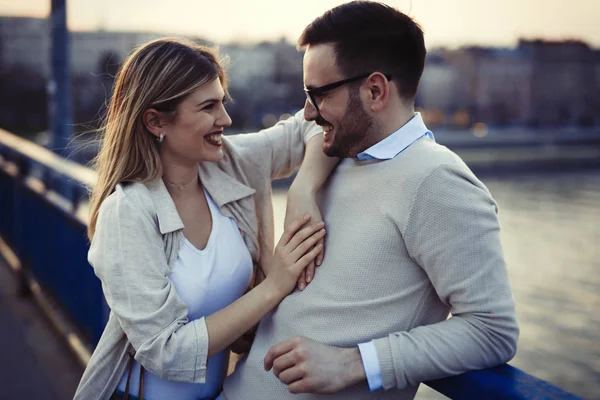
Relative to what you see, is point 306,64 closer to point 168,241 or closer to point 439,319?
point 168,241

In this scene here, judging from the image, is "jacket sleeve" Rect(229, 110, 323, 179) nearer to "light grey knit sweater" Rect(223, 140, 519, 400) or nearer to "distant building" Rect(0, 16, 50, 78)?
"light grey knit sweater" Rect(223, 140, 519, 400)

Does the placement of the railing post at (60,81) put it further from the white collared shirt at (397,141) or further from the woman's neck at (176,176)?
the white collared shirt at (397,141)

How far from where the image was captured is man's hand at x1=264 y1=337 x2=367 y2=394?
1.55 m

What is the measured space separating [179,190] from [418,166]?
0.84 metres

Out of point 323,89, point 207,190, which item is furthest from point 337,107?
point 207,190

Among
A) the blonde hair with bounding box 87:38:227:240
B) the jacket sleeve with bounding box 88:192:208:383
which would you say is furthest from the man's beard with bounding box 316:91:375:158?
the jacket sleeve with bounding box 88:192:208:383

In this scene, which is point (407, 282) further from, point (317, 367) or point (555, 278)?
point (555, 278)

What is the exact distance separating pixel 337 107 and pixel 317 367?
0.69m

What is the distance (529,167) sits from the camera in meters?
40.3

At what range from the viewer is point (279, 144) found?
2.40m

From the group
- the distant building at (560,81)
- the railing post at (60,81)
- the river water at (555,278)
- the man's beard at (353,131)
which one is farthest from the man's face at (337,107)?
the distant building at (560,81)

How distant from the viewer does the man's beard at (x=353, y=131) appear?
1.83 m

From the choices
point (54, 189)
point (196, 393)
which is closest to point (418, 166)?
point (196, 393)

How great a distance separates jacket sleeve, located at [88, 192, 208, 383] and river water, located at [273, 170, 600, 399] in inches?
251
